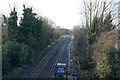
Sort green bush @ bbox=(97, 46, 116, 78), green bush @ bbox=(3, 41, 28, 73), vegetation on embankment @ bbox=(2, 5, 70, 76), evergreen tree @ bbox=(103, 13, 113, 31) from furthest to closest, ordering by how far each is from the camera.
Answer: evergreen tree @ bbox=(103, 13, 113, 31)
green bush @ bbox=(97, 46, 116, 78)
vegetation on embankment @ bbox=(2, 5, 70, 76)
green bush @ bbox=(3, 41, 28, 73)

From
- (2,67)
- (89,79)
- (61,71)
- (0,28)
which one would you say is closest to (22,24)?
(0,28)

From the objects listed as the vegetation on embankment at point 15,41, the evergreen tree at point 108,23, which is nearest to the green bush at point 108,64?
the evergreen tree at point 108,23

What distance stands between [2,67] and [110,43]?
6.59 metres

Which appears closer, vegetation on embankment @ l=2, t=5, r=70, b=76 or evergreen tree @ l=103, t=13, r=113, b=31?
vegetation on embankment @ l=2, t=5, r=70, b=76

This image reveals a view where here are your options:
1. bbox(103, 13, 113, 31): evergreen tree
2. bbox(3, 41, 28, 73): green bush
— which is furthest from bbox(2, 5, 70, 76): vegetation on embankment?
bbox(103, 13, 113, 31): evergreen tree

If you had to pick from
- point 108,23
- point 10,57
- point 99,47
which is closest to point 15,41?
point 10,57

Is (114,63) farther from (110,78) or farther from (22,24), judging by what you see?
(22,24)

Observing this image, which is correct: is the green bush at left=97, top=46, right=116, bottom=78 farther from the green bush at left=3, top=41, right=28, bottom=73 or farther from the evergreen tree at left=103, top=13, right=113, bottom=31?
the green bush at left=3, top=41, right=28, bottom=73

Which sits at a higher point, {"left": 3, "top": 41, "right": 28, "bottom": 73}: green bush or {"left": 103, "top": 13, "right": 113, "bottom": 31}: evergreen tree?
{"left": 103, "top": 13, "right": 113, "bottom": 31}: evergreen tree

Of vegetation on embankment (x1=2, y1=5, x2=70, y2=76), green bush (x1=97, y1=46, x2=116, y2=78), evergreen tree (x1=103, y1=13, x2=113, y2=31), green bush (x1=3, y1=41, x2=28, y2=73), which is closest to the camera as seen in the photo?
green bush (x1=3, y1=41, x2=28, y2=73)

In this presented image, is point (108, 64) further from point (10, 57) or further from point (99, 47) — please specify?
point (10, 57)

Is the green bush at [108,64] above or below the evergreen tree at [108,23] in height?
below

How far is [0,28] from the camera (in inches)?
409

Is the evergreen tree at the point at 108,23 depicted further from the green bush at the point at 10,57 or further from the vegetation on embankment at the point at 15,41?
the green bush at the point at 10,57
